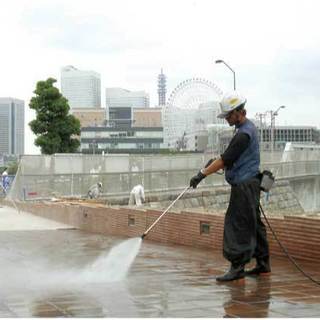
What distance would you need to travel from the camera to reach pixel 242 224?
22.3ft

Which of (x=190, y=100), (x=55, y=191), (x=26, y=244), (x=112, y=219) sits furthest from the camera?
(x=190, y=100)

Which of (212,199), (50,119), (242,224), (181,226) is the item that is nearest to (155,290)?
(242,224)

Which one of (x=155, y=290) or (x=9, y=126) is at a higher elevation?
(x=9, y=126)

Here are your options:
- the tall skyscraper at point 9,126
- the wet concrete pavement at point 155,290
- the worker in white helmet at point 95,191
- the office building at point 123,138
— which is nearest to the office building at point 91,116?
the office building at point 123,138

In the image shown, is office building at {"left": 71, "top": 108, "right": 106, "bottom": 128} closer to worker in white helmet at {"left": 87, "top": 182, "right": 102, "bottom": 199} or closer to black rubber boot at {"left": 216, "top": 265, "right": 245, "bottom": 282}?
worker in white helmet at {"left": 87, "top": 182, "right": 102, "bottom": 199}

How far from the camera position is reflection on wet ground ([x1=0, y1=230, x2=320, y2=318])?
5250 millimetres

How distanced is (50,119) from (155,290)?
143ft

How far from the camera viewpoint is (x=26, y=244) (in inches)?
463

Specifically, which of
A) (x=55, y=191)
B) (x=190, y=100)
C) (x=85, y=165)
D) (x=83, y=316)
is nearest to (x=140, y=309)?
(x=83, y=316)

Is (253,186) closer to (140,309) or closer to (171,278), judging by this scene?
(171,278)

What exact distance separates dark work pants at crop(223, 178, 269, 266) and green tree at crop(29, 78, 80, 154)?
4186 cm

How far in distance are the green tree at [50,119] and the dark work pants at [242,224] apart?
41860mm

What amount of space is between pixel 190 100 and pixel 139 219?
11491cm

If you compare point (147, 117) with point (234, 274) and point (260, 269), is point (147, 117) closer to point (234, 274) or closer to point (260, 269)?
point (260, 269)
